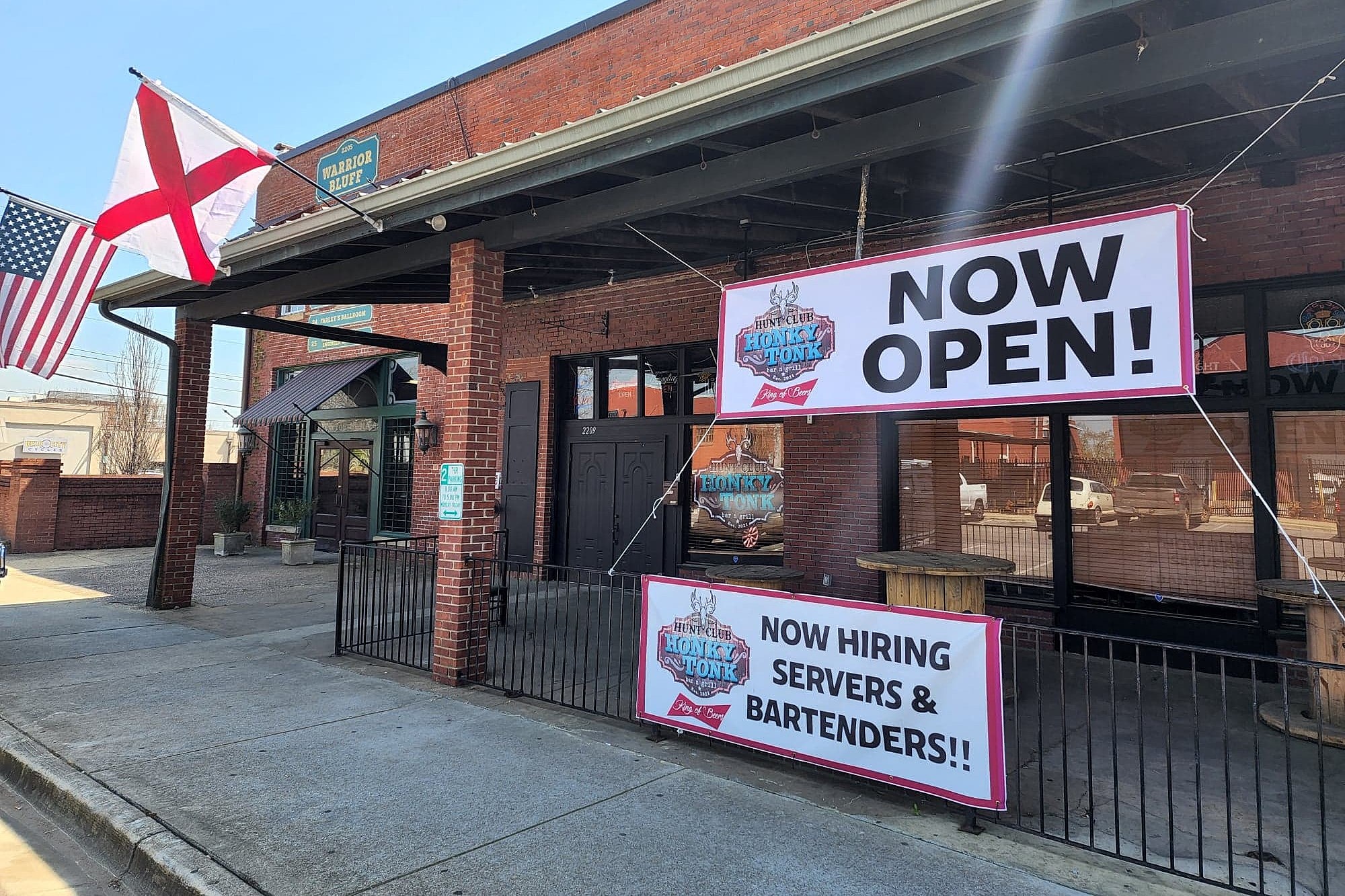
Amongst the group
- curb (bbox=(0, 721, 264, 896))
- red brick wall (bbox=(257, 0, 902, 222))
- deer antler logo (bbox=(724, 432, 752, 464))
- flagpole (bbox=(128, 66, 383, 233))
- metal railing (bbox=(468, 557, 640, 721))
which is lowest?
curb (bbox=(0, 721, 264, 896))

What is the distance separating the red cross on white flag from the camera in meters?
5.93

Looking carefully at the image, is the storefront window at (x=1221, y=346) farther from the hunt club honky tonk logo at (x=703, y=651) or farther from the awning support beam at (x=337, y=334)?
the awning support beam at (x=337, y=334)

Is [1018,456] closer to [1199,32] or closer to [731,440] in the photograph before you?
[731,440]

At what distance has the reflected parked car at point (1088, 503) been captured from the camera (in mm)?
7184

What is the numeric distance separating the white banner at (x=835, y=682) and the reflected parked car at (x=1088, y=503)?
4.36 meters

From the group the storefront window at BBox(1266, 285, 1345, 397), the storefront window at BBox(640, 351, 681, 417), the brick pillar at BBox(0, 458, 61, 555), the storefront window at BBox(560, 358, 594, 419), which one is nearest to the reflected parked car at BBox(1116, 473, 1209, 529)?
the storefront window at BBox(1266, 285, 1345, 397)

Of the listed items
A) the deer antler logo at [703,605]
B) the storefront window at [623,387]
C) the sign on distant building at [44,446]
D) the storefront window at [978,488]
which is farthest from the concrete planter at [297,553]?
the sign on distant building at [44,446]

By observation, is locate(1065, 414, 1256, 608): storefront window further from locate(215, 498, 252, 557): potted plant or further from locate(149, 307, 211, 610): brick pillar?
locate(215, 498, 252, 557): potted plant

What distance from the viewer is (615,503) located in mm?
10859

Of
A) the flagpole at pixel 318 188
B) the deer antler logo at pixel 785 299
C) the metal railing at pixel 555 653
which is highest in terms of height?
the flagpole at pixel 318 188

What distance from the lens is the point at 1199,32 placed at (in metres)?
3.54

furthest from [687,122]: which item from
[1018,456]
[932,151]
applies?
[1018,456]

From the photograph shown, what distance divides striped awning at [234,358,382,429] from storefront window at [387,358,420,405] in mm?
374

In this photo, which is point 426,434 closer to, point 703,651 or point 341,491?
point 341,491
